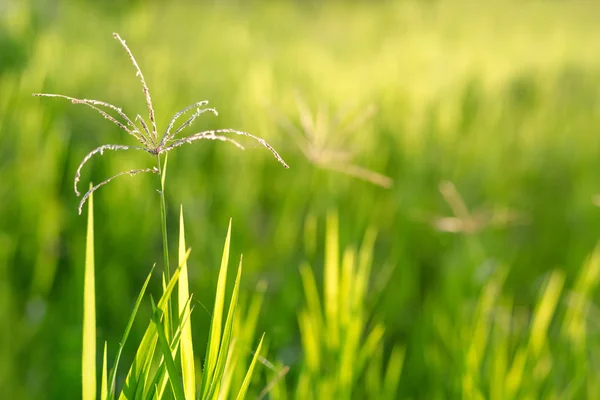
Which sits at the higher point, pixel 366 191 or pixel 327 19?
pixel 327 19

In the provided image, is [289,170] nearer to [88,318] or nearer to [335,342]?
[335,342]

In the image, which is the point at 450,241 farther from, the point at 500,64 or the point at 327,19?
the point at 327,19

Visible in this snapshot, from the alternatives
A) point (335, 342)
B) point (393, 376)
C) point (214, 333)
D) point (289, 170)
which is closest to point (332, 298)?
point (335, 342)

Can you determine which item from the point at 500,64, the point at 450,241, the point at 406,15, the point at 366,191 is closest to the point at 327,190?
the point at 366,191

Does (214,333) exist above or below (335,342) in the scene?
above

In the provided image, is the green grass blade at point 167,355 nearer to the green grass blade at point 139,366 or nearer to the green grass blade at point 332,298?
the green grass blade at point 139,366

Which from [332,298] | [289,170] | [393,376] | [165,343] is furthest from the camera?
[289,170]

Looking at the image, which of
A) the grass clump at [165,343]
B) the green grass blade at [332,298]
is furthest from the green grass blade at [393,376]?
the grass clump at [165,343]
